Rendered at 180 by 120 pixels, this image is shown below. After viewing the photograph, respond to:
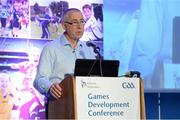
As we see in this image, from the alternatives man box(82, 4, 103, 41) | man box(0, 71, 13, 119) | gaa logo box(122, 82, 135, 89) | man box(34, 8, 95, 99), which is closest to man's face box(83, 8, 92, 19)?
man box(82, 4, 103, 41)

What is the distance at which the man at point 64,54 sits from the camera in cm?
334

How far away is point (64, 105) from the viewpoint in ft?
9.05

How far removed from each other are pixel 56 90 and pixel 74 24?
2.88ft

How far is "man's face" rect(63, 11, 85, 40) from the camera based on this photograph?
348 cm

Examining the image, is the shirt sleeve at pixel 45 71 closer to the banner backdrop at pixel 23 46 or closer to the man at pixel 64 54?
the man at pixel 64 54

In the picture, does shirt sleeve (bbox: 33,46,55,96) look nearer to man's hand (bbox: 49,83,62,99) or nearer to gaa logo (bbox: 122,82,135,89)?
man's hand (bbox: 49,83,62,99)

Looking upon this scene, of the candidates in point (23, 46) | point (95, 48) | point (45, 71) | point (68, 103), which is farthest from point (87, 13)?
point (68, 103)

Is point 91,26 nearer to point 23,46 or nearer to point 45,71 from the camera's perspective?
point 23,46

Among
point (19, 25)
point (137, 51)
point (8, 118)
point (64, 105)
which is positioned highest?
point (19, 25)

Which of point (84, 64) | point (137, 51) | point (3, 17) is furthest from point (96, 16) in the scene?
point (84, 64)

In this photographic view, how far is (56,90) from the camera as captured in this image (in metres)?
2.81

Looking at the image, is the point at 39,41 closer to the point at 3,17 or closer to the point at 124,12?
the point at 3,17

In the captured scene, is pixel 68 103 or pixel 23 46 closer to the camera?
pixel 68 103

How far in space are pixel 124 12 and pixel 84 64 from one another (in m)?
1.83
